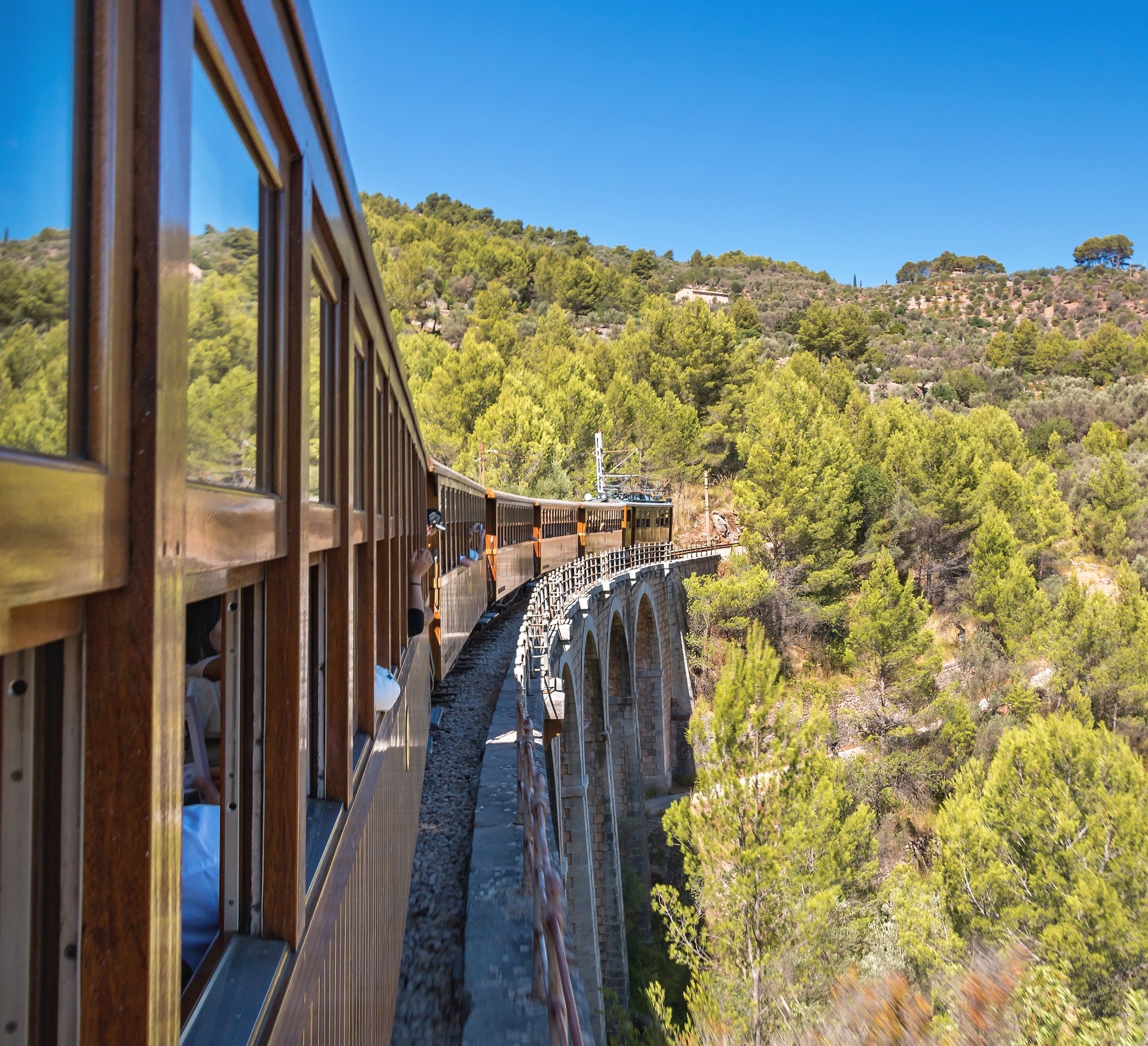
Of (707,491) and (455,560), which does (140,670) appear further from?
(707,491)

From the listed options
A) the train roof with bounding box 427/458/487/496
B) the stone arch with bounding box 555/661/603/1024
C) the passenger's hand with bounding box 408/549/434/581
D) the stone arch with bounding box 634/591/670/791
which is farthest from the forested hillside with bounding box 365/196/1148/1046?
the train roof with bounding box 427/458/487/496

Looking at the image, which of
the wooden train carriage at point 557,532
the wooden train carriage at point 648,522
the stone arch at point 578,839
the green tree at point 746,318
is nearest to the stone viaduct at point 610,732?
the stone arch at point 578,839

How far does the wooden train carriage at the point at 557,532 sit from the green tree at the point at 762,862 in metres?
4.67

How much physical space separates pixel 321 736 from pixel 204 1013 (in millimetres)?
914

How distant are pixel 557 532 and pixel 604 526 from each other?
4.75m

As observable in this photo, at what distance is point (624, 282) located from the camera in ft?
233

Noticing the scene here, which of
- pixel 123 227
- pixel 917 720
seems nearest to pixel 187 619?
pixel 123 227

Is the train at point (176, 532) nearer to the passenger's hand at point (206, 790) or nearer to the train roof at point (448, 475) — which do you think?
the passenger's hand at point (206, 790)

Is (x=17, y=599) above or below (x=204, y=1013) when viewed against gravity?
above

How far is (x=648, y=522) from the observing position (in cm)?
2986

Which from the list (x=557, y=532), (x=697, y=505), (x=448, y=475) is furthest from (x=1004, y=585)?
(x=448, y=475)

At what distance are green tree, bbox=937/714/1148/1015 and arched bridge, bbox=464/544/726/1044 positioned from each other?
7.00 metres

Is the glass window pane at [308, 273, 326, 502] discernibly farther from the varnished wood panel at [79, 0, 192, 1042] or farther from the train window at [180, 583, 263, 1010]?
the varnished wood panel at [79, 0, 192, 1042]

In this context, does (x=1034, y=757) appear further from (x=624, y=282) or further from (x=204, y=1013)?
(x=624, y=282)
